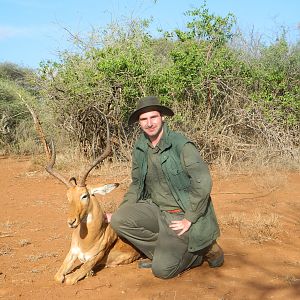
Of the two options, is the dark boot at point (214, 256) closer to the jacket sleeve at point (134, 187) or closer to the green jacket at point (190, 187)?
the green jacket at point (190, 187)

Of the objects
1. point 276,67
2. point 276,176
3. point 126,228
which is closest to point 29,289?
point 126,228

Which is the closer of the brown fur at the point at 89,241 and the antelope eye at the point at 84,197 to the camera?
the brown fur at the point at 89,241

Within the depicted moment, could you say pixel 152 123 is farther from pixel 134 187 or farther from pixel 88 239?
pixel 88 239

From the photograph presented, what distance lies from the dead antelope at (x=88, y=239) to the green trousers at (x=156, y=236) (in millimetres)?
179

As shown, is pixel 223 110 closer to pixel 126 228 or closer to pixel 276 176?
pixel 276 176

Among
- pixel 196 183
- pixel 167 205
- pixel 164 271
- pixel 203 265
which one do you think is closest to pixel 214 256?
pixel 203 265

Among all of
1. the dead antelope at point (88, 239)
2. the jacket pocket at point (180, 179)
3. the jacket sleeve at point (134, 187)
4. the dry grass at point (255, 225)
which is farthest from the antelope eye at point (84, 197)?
the dry grass at point (255, 225)

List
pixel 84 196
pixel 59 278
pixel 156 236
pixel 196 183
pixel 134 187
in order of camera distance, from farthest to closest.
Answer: pixel 134 187, pixel 156 236, pixel 84 196, pixel 59 278, pixel 196 183

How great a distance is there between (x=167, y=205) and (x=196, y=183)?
50 centimetres

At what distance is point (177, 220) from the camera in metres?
4.77

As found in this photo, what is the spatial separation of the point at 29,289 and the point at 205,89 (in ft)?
25.0

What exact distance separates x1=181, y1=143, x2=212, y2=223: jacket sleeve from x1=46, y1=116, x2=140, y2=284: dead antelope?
99 cm

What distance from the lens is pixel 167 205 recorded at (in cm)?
488

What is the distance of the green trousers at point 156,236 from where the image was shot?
15.3 ft
